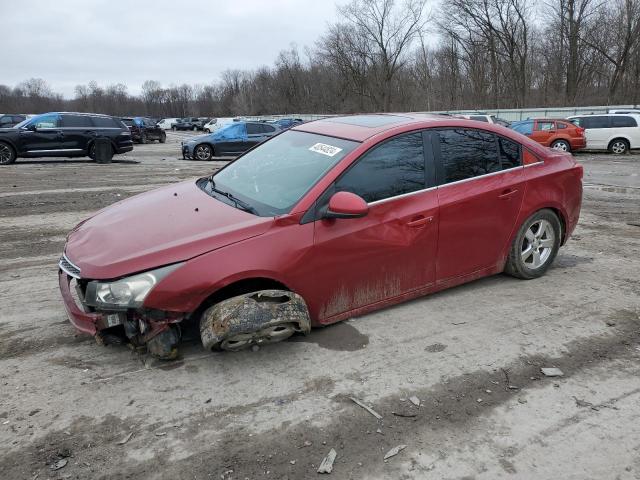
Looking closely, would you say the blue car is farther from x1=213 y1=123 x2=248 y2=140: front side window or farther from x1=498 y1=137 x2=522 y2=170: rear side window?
x1=498 y1=137 x2=522 y2=170: rear side window

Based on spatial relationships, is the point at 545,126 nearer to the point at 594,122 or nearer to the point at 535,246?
the point at 594,122

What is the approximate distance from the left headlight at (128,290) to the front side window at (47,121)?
54.4ft

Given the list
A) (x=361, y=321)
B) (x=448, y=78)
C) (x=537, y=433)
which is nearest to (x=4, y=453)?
(x=361, y=321)

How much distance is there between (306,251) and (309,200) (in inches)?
14.6

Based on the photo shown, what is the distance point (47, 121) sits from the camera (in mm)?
17000

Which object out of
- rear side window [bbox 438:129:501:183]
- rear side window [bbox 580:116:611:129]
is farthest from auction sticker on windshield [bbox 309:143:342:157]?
rear side window [bbox 580:116:611:129]

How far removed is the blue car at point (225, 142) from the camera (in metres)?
20.0

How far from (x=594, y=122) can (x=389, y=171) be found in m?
21.7

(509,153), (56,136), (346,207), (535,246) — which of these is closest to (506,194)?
(509,153)

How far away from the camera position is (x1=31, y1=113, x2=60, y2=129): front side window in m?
16.9

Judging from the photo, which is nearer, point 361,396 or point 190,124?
point 361,396

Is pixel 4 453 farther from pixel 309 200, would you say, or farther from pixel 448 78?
pixel 448 78

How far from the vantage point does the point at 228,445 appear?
256cm

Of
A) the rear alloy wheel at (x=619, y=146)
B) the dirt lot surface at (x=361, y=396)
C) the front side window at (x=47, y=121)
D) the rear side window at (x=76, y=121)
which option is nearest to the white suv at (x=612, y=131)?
the rear alloy wheel at (x=619, y=146)
